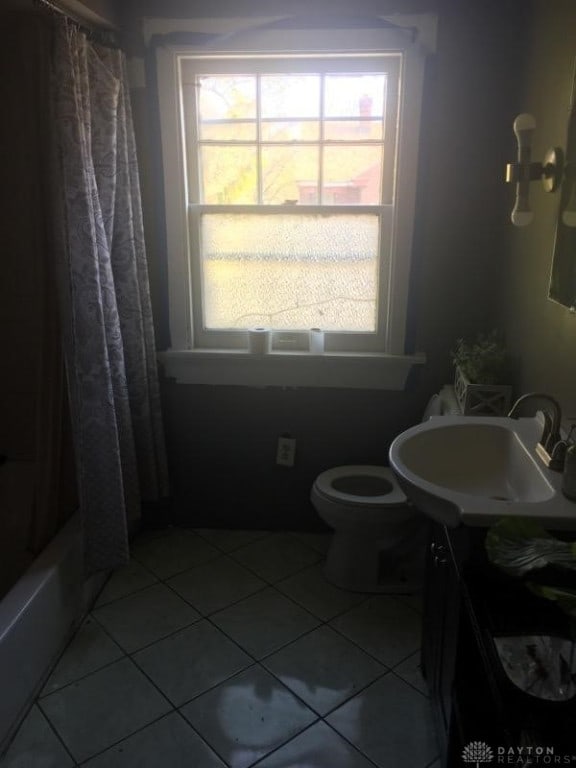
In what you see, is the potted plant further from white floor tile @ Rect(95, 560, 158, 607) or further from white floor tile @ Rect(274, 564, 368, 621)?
white floor tile @ Rect(95, 560, 158, 607)

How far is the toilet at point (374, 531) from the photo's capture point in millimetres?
2230

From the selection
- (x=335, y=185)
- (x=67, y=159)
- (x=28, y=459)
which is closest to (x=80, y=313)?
(x=67, y=159)

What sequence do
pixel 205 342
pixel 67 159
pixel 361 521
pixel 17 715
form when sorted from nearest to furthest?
pixel 17 715
pixel 67 159
pixel 361 521
pixel 205 342

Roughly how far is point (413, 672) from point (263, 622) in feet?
1.80

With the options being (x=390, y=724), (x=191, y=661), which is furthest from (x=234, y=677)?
(x=390, y=724)

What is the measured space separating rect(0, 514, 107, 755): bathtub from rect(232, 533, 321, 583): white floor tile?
2.13 ft

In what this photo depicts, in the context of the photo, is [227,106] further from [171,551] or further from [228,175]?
[171,551]

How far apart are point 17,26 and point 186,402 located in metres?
1.48

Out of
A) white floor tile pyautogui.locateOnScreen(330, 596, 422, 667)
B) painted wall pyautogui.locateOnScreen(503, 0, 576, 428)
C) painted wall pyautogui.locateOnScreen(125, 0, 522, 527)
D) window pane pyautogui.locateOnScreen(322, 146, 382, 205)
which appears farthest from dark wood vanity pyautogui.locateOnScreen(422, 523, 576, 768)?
window pane pyautogui.locateOnScreen(322, 146, 382, 205)

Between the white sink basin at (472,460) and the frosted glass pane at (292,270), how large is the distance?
0.94 metres

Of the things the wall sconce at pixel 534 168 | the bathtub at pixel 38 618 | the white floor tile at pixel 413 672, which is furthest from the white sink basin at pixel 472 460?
Answer: the bathtub at pixel 38 618

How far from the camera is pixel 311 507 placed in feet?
9.04

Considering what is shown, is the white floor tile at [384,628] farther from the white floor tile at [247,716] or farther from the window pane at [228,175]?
the window pane at [228,175]

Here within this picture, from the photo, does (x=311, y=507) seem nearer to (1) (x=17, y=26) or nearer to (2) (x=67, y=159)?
(2) (x=67, y=159)
